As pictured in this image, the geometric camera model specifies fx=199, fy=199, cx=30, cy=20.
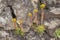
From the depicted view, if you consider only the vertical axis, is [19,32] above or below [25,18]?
below

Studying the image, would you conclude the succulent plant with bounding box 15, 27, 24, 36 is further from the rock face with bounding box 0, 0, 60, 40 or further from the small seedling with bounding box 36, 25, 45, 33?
the small seedling with bounding box 36, 25, 45, 33

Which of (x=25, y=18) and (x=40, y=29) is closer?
(x=40, y=29)

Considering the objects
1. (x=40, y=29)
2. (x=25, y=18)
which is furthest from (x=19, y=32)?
(x=40, y=29)

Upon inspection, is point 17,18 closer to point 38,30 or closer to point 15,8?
point 15,8

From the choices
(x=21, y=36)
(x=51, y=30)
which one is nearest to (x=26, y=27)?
(x=21, y=36)

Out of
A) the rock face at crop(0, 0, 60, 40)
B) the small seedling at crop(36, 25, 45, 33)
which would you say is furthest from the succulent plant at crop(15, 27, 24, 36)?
the small seedling at crop(36, 25, 45, 33)

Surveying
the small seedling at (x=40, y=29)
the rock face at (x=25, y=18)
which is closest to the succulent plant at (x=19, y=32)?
the rock face at (x=25, y=18)

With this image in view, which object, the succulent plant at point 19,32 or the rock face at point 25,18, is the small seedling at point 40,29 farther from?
the succulent plant at point 19,32

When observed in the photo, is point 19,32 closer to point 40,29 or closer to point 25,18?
point 25,18
